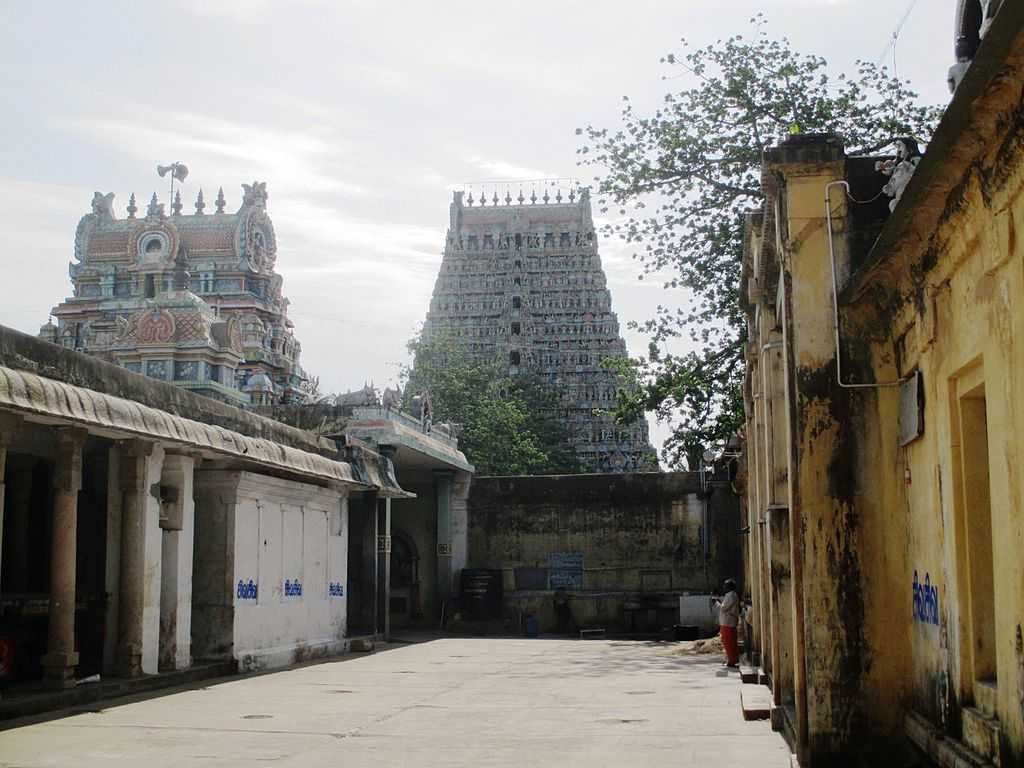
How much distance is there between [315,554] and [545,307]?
53633 mm

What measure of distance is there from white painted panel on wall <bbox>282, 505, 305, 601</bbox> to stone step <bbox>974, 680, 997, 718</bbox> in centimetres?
1380

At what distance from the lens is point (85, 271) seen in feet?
169

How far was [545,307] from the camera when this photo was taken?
239ft

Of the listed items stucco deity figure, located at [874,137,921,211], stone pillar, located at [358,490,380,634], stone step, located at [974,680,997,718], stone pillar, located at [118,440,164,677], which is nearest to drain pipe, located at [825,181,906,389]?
stucco deity figure, located at [874,137,921,211]

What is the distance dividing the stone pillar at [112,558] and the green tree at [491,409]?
33573mm

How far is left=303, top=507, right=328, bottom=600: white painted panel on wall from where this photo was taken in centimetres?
1966

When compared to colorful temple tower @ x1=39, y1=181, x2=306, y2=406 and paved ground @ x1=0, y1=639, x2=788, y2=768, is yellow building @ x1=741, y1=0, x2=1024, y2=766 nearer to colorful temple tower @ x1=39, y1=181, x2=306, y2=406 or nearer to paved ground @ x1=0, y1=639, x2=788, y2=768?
paved ground @ x1=0, y1=639, x2=788, y2=768

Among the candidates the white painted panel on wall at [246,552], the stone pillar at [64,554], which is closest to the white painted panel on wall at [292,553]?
the white painted panel on wall at [246,552]

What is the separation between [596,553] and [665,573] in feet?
5.54

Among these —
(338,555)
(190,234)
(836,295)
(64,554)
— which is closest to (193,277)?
(190,234)

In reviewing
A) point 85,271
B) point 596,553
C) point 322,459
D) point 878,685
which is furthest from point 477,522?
point 85,271

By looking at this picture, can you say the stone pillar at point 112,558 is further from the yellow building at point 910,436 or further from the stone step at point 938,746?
the stone step at point 938,746

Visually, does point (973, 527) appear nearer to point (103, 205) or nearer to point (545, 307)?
point (103, 205)

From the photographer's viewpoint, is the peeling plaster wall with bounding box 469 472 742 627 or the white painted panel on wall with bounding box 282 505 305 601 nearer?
the white painted panel on wall with bounding box 282 505 305 601
